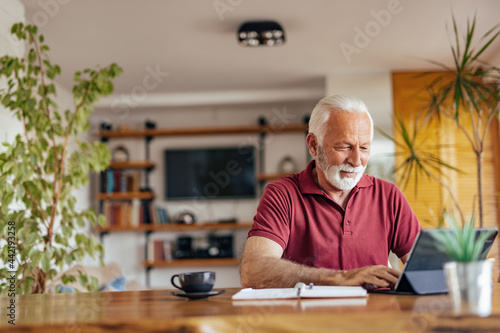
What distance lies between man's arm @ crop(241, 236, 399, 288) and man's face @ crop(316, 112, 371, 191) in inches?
14.3

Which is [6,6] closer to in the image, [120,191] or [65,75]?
[65,75]

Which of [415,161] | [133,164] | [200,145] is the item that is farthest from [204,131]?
[415,161]

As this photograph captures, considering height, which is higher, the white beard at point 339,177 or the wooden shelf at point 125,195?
the white beard at point 339,177

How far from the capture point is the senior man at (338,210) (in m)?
1.97

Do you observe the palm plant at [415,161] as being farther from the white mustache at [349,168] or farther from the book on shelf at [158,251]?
the book on shelf at [158,251]

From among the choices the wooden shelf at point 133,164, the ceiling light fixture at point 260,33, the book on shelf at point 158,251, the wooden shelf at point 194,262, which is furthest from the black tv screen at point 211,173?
the ceiling light fixture at point 260,33

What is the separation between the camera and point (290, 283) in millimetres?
1617

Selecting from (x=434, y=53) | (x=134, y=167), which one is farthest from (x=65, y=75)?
(x=434, y=53)

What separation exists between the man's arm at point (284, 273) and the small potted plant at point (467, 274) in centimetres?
32

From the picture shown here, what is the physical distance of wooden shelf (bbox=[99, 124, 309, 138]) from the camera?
21.5ft

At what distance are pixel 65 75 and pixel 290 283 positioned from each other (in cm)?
453

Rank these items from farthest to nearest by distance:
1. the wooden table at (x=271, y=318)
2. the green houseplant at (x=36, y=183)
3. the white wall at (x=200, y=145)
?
the white wall at (x=200, y=145) < the green houseplant at (x=36, y=183) < the wooden table at (x=271, y=318)

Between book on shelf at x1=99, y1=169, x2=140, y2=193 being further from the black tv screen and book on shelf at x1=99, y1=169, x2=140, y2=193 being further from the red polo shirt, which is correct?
the red polo shirt

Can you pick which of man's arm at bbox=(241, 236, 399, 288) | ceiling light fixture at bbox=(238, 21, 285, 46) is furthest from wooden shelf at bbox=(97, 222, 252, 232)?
man's arm at bbox=(241, 236, 399, 288)
